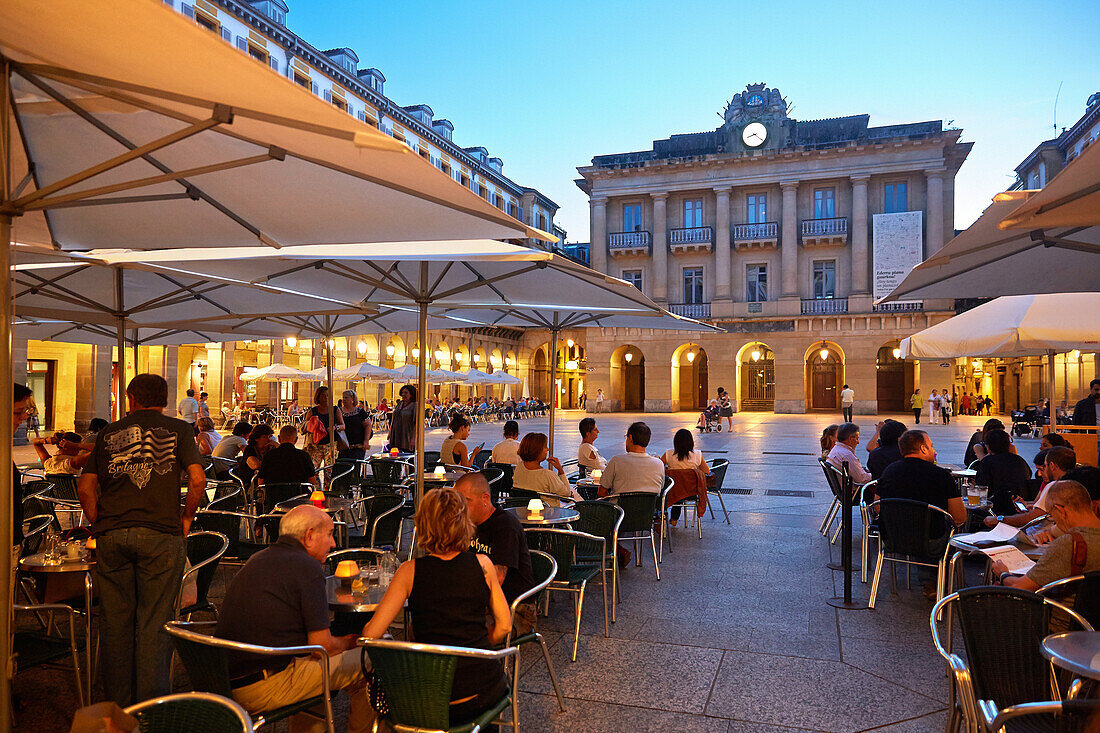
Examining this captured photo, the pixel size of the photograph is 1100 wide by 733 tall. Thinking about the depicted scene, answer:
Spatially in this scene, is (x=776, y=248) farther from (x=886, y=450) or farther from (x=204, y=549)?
(x=204, y=549)

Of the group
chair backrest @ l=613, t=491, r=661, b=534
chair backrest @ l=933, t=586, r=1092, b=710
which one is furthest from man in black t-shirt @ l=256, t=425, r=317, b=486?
chair backrest @ l=933, t=586, r=1092, b=710

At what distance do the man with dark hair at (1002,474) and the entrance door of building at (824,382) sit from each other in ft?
110

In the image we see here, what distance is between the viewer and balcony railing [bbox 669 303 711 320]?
39000 millimetres

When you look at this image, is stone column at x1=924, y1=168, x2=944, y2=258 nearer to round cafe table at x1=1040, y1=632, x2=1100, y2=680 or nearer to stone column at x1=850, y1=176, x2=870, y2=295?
stone column at x1=850, y1=176, x2=870, y2=295

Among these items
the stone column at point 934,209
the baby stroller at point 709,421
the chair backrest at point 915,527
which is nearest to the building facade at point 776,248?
the stone column at point 934,209

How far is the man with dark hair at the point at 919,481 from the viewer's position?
527 centimetres

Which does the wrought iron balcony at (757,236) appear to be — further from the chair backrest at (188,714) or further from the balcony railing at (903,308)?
the chair backrest at (188,714)

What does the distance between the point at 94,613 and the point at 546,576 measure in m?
2.58

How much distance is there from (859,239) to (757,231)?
5.04 metres

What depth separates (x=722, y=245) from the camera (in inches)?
1527

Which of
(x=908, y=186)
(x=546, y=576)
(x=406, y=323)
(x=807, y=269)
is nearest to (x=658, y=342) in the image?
(x=807, y=269)

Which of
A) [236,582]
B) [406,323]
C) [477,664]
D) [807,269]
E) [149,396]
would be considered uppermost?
[807,269]

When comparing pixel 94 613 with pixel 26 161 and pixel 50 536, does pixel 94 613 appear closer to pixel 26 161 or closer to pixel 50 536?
pixel 50 536

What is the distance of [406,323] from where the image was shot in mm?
9844
